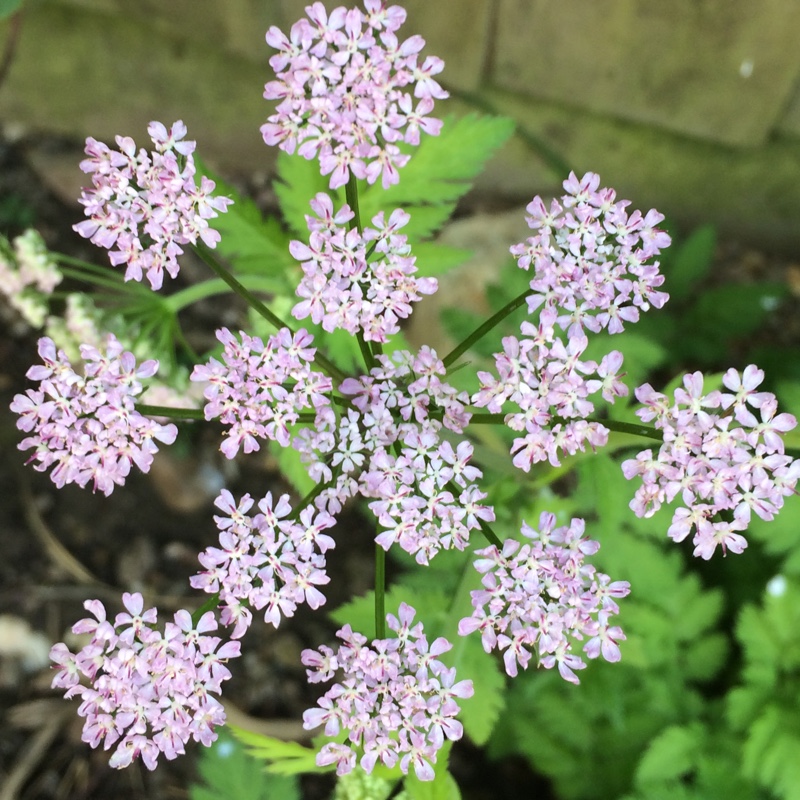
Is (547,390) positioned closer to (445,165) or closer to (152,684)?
(152,684)

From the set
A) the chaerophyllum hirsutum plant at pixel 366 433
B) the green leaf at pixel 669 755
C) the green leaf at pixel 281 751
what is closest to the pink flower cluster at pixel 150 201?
the chaerophyllum hirsutum plant at pixel 366 433

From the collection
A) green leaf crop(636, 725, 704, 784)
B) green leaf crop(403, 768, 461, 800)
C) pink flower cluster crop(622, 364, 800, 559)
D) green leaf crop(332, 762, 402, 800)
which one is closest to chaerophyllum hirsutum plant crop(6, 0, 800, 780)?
pink flower cluster crop(622, 364, 800, 559)

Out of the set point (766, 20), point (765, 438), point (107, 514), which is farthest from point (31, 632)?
point (766, 20)

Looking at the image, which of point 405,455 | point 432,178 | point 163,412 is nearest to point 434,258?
point 432,178

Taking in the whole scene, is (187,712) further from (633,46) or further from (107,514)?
(633,46)

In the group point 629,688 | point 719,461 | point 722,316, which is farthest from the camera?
point 722,316

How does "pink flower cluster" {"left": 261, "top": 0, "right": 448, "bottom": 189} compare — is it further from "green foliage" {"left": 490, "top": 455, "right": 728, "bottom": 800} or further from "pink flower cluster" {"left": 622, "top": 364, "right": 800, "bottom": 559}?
"green foliage" {"left": 490, "top": 455, "right": 728, "bottom": 800}
